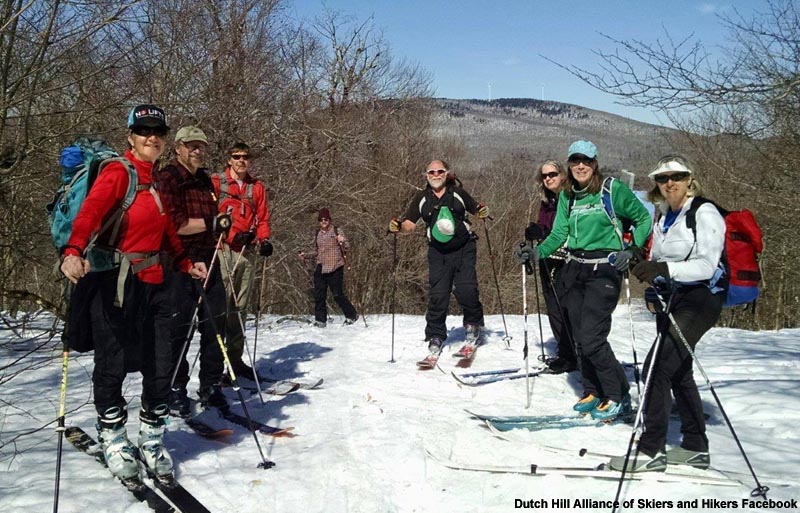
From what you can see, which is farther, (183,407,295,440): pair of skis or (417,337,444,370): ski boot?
(417,337,444,370): ski boot

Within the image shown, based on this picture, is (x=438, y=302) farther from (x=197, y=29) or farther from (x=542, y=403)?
(x=197, y=29)

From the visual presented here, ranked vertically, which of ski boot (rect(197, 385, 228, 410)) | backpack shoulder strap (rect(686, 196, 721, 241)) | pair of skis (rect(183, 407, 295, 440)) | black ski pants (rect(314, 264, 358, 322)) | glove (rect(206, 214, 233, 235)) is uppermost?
backpack shoulder strap (rect(686, 196, 721, 241))

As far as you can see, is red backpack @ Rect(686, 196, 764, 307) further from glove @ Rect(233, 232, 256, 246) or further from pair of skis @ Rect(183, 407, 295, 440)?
glove @ Rect(233, 232, 256, 246)

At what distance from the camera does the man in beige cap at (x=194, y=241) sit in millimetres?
5062

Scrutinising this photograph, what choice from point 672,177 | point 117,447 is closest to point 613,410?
point 672,177

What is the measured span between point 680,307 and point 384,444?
7.82 feet

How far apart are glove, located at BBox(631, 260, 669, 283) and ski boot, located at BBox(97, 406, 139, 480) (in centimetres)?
333

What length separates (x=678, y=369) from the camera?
402 cm

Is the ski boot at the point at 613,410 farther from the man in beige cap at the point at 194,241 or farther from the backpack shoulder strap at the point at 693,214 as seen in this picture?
the man in beige cap at the point at 194,241

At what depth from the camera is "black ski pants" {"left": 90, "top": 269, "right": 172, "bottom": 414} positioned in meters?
3.68

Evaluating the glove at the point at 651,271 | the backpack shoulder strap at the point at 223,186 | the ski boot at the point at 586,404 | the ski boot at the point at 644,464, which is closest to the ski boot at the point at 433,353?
the ski boot at the point at 586,404

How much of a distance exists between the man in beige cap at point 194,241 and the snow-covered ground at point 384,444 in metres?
0.42

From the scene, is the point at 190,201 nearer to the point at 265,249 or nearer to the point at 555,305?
the point at 265,249

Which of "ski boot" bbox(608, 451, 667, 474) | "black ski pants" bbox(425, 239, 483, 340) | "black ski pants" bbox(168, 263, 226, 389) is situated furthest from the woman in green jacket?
"black ski pants" bbox(168, 263, 226, 389)
